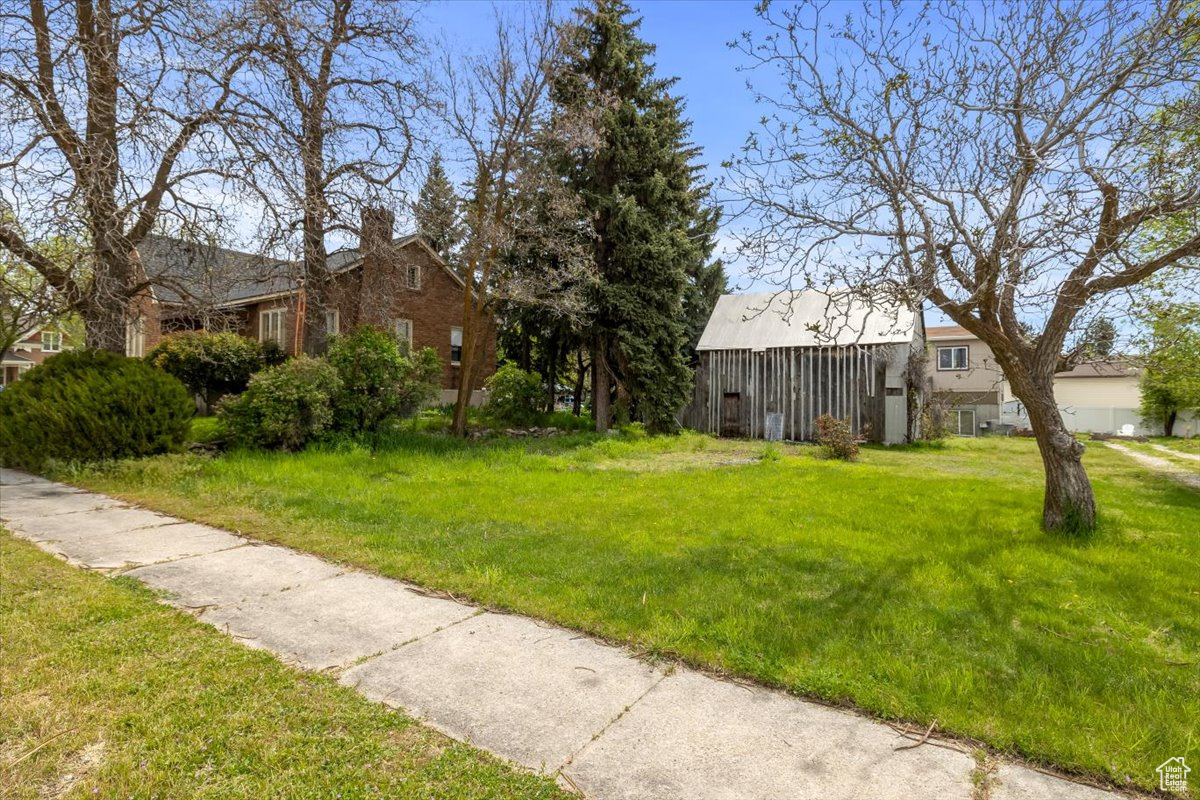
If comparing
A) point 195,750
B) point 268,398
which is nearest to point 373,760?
point 195,750

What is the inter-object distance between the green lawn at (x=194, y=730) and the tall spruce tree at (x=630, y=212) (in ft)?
42.1

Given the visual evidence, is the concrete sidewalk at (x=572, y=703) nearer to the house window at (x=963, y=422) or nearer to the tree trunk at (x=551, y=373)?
the tree trunk at (x=551, y=373)

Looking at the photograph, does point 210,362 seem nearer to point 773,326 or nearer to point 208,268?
point 208,268

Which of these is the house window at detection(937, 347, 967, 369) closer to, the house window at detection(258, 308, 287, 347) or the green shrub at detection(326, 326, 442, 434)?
the green shrub at detection(326, 326, 442, 434)

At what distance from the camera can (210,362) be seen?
659 inches

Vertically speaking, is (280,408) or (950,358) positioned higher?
(950,358)

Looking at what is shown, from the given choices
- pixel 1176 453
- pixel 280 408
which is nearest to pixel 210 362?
pixel 280 408

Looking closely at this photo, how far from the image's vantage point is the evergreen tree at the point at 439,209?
12531 millimetres

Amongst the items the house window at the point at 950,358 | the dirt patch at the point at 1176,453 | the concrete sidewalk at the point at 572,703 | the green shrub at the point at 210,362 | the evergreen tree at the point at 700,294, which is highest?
the evergreen tree at the point at 700,294

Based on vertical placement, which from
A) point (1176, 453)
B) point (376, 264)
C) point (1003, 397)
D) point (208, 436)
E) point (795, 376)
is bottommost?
point (1176, 453)

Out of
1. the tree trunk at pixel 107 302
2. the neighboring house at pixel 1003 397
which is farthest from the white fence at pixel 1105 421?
the tree trunk at pixel 107 302

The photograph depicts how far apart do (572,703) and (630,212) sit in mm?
13937

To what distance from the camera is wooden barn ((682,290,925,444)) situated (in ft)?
57.7

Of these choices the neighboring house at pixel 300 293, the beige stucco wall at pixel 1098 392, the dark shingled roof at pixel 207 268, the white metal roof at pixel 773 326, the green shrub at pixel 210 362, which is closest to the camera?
the dark shingled roof at pixel 207 268
